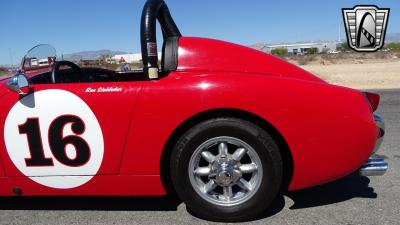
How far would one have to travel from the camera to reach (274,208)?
3236 mm

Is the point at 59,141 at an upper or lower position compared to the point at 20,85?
lower

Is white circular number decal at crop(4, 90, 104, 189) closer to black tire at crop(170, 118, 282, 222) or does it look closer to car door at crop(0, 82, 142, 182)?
car door at crop(0, 82, 142, 182)

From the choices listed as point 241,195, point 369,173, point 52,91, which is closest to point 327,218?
point 369,173

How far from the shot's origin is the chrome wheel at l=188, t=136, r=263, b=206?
289 cm

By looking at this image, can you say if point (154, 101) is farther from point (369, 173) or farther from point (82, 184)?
point (369, 173)

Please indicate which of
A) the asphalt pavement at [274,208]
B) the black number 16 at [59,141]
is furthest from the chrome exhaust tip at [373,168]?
the black number 16 at [59,141]

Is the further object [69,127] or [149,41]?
[149,41]

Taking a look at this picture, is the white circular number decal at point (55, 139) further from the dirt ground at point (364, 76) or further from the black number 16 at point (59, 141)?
the dirt ground at point (364, 76)

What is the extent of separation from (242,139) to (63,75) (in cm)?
192

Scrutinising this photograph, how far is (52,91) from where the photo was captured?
3035 millimetres

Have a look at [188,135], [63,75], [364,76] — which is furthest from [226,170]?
[364,76]

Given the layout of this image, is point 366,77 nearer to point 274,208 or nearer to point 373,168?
point 373,168

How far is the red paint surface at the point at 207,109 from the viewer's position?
286cm

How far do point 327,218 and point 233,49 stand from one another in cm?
147
